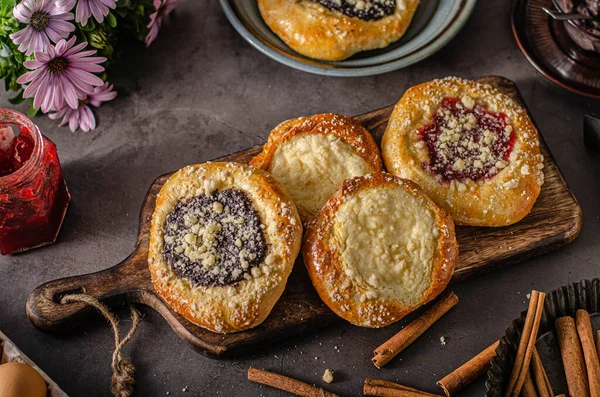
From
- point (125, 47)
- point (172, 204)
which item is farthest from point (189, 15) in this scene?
point (172, 204)

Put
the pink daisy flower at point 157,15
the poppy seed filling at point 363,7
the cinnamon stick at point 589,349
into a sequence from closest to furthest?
the cinnamon stick at point 589,349, the poppy seed filling at point 363,7, the pink daisy flower at point 157,15

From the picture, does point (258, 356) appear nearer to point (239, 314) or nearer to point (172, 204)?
point (239, 314)

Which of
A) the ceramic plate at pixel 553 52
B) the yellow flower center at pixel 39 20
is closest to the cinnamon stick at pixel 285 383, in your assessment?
the yellow flower center at pixel 39 20

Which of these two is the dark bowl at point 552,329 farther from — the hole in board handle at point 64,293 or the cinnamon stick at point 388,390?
the hole in board handle at point 64,293

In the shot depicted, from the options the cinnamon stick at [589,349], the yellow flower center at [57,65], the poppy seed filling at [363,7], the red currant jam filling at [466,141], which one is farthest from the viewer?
the poppy seed filling at [363,7]

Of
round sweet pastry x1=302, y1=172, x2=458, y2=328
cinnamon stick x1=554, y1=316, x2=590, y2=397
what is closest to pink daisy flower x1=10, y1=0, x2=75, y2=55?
round sweet pastry x1=302, y1=172, x2=458, y2=328

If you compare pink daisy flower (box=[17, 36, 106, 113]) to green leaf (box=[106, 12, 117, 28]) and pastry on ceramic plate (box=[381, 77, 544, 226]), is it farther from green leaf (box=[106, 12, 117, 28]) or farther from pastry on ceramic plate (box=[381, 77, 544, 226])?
pastry on ceramic plate (box=[381, 77, 544, 226])
